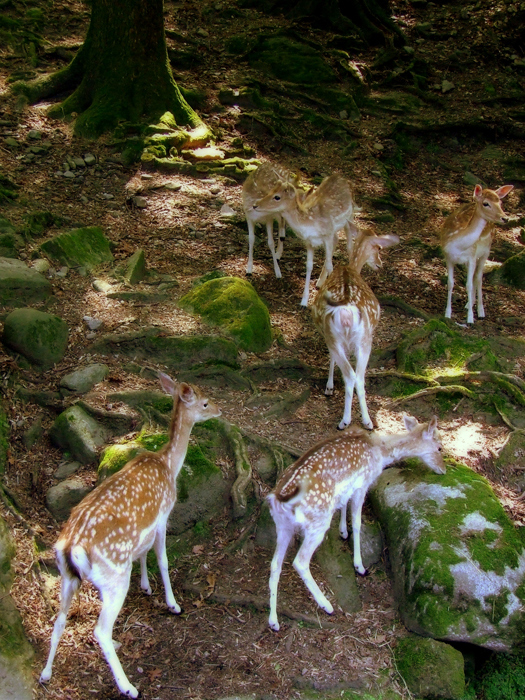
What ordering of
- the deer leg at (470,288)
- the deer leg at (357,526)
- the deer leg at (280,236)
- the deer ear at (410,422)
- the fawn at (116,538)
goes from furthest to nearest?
1. the deer leg at (280,236)
2. the deer leg at (470,288)
3. the deer ear at (410,422)
4. the deer leg at (357,526)
5. the fawn at (116,538)

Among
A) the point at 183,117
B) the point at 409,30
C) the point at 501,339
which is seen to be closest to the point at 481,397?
the point at 501,339

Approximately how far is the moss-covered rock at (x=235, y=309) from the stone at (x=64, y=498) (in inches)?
87.8

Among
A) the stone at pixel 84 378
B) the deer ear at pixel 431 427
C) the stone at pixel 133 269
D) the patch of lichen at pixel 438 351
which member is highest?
the deer ear at pixel 431 427

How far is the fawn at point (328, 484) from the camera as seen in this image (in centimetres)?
468

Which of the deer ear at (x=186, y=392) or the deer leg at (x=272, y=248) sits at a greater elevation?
the deer ear at (x=186, y=392)

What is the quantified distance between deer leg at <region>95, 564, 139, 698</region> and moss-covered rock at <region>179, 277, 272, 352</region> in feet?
10.4

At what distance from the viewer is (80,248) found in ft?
25.7

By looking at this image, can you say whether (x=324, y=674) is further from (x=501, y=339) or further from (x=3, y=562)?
(x=501, y=339)

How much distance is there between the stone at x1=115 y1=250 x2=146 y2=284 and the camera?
25.1 ft

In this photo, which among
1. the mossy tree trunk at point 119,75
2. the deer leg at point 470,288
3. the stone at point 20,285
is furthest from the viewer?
the mossy tree trunk at point 119,75

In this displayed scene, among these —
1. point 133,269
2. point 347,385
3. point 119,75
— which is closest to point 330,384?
point 347,385

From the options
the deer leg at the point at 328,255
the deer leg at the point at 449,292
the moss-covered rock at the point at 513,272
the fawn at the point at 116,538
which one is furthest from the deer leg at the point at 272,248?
the fawn at the point at 116,538

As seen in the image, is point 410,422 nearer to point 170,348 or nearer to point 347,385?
point 347,385

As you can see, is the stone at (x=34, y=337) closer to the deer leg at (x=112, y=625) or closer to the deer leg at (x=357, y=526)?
the deer leg at (x=112, y=625)
